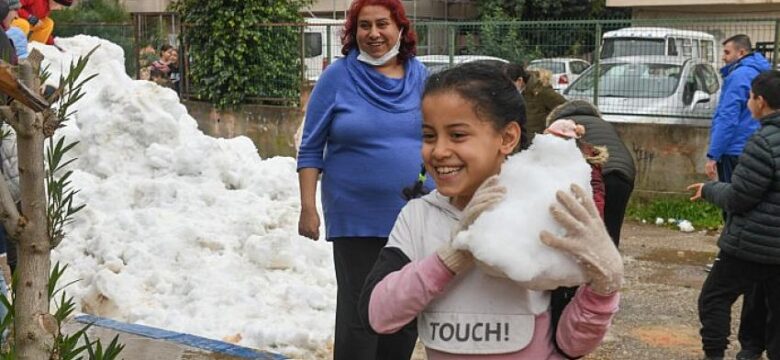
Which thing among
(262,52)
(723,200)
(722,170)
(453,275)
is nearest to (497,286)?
(453,275)

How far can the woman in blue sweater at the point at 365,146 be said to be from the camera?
3994 mm

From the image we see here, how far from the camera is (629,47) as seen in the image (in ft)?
41.8

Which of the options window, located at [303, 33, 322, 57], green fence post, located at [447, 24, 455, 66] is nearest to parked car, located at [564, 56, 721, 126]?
green fence post, located at [447, 24, 455, 66]

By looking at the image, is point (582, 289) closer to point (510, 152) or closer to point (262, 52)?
point (510, 152)

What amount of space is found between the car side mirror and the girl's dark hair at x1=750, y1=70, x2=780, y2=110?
19.8ft

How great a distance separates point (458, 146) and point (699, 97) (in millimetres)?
10111

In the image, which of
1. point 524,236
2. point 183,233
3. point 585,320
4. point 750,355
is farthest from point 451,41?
point 524,236

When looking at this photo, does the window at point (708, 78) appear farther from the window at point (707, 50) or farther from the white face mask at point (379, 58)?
the white face mask at point (379, 58)

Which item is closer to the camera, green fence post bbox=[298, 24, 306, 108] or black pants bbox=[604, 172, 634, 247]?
black pants bbox=[604, 172, 634, 247]

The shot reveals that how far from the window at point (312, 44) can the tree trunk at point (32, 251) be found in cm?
1289

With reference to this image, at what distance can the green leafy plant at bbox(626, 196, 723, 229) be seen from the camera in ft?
36.1

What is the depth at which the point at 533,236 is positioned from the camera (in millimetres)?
2184

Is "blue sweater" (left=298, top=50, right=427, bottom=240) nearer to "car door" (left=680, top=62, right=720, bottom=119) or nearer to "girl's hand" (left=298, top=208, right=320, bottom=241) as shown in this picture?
"girl's hand" (left=298, top=208, right=320, bottom=241)

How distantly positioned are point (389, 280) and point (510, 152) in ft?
1.51
